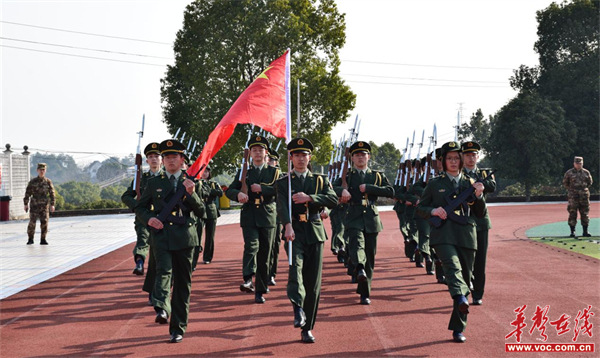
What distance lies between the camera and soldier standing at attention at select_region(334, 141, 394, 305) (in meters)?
8.73

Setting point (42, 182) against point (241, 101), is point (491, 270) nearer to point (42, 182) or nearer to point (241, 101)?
point (241, 101)

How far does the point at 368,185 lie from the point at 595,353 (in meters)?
3.86

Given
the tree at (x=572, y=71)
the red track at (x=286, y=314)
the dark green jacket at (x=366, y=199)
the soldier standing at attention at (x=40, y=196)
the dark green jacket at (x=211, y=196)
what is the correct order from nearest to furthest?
the red track at (x=286, y=314), the dark green jacket at (x=366, y=199), the dark green jacket at (x=211, y=196), the soldier standing at attention at (x=40, y=196), the tree at (x=572, y=71)

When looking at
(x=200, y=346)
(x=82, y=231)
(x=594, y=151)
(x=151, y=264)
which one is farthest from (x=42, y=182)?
(x=594, y=151)

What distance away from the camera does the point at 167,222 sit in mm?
6918

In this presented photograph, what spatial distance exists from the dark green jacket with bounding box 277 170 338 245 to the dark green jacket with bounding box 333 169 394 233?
174 centimetres

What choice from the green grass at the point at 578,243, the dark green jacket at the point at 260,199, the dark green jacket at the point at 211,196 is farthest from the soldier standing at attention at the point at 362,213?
the green grass at the point at 578,243

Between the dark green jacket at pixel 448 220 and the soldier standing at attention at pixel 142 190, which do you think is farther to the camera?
the soldier standing at attention at pixel 142 190

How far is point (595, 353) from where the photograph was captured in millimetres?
6078

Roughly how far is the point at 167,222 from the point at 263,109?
7.16 feet

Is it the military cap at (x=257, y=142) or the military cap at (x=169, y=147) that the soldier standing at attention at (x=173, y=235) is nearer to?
the military cap at (x=169, y=147)

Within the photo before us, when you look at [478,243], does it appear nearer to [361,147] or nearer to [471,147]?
[471,147]

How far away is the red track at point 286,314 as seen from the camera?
6434 mm

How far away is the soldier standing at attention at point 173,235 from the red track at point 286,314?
0.38m
